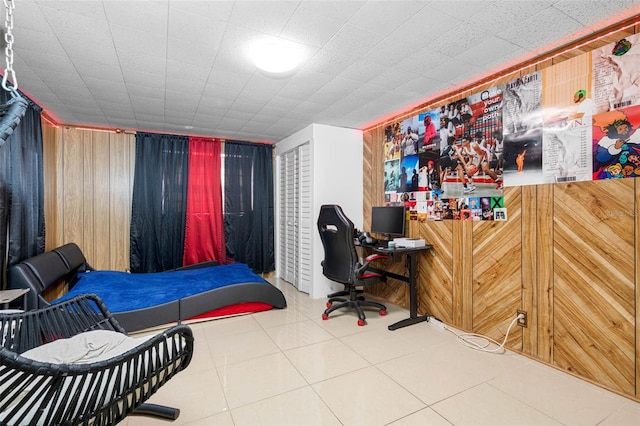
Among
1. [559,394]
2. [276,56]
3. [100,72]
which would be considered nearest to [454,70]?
[276,56]

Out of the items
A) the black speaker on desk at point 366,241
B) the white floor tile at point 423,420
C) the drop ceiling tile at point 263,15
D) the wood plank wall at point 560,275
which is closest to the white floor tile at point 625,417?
the wood plank wall at point 560,275

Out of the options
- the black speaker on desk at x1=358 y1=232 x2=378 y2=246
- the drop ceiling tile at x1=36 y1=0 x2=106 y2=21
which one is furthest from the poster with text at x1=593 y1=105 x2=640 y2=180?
the drop ceiling tile at x1=36 y1=0 x2=106 y2=21

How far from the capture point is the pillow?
1.58 metres

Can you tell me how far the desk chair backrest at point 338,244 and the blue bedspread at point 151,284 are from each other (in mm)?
957

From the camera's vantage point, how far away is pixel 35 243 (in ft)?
10.7

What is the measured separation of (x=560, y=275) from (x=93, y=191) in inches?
229

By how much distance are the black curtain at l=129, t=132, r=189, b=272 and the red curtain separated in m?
0.10

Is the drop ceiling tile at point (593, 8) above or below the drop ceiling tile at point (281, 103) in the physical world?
above

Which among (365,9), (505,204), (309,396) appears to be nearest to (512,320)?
(505,204)

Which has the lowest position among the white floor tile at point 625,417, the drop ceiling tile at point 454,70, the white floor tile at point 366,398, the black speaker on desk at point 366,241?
the white floor tile at point 625,417

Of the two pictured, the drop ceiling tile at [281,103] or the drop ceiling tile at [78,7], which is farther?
the drop ceiling tile at [281,103]

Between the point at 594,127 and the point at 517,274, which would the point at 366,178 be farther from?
the point at 594,127

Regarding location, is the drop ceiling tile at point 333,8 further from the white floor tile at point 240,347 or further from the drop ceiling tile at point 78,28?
the white floor tile at point 240,347

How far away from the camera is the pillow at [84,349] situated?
158 cm
